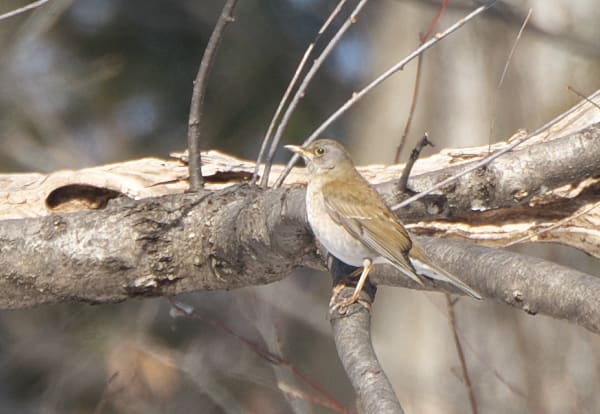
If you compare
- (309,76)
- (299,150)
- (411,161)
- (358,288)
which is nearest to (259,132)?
(299,150)

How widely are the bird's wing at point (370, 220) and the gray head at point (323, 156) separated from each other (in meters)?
0.15

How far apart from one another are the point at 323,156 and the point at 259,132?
4.92m

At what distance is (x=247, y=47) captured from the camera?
9055mm

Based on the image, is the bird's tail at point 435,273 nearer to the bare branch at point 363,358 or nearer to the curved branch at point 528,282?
the curved branch at point 528,282

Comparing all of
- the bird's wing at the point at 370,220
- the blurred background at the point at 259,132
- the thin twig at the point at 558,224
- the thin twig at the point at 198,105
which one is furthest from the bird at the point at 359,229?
the blurred background at the point at 259,132

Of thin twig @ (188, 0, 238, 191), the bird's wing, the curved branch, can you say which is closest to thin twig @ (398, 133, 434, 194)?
the bird's wing

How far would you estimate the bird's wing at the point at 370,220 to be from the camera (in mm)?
3197

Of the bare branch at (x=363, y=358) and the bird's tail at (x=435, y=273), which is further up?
the bird's tail at (x=435, y=273)

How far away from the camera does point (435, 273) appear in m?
2.96

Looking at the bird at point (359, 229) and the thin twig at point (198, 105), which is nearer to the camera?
the bird at point (359, 229)

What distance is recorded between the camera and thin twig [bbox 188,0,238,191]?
3.36 meters

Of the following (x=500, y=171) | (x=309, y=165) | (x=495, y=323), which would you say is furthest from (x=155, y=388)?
(x=500, y=171)

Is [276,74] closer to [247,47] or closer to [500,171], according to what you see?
[247,47]

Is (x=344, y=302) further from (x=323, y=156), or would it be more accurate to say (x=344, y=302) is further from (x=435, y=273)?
(x=323, y=156)
